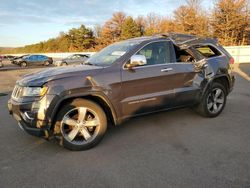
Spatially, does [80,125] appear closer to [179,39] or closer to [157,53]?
[157,53]

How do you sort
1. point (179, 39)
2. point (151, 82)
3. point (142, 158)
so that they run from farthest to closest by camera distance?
point (179, 39), point (151, 82), point (142, 158)

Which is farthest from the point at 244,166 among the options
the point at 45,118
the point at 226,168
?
the point at 45,118

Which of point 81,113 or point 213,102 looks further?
point 213,102

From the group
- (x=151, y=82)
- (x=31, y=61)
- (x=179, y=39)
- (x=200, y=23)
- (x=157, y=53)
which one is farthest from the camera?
(x=200, y=23)

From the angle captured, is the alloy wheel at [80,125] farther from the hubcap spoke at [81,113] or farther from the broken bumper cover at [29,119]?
the broken bumper cover at [29,119]

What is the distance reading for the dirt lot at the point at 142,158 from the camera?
3.18m

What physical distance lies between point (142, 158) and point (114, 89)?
1.21m

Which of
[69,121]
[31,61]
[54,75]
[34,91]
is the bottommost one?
[31,61]

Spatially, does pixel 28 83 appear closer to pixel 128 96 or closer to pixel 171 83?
pixel 128 96

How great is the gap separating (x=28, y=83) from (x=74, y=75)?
708mm

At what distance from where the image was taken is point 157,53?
16.1ft

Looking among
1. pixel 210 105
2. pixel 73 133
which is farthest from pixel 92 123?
pixel 210 105

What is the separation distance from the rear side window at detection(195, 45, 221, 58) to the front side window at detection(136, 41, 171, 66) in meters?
1.06

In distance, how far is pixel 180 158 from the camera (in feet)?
12.3
